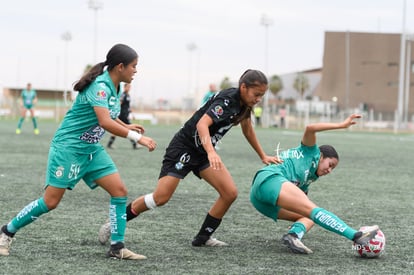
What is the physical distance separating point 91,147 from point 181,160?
0.91 metres

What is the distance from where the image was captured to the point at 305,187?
690 cm

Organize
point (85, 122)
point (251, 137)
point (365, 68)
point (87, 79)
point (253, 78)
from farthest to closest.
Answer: point (365, 68)
point (251, 137)
point (253, 78)
point (85, 122)
point (87, 79)

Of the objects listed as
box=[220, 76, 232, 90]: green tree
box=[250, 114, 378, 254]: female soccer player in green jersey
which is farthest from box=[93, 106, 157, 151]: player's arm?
box=[220, 76, 232, 90]: green tree

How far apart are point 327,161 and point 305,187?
0.43 m

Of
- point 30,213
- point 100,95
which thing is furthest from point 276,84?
point 100,95

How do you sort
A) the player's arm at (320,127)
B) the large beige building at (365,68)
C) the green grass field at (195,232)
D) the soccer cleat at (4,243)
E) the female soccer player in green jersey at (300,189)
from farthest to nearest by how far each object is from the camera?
the large beige building at (365,68) → the player's arm at (320,127) → the female soccer player in green jersey at (300,189) → the soccer cleat at (4,243) → the green grass field at (195,232)

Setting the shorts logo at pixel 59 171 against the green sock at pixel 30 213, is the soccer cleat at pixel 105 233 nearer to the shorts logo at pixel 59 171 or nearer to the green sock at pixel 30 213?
the green sock at pixel 30 213

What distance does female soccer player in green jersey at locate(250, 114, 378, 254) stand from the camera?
609 cm

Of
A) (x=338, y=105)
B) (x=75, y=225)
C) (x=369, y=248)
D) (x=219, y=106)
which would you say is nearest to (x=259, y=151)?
(x=219, y=106)

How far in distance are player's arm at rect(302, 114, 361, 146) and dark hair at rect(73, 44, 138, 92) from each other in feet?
5.63

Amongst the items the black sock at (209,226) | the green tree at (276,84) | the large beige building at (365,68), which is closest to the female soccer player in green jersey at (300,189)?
the black sock at (209,226)

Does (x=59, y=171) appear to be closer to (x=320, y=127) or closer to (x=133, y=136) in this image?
(x=133, y=136)

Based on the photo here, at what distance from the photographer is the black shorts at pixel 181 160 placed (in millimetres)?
6488

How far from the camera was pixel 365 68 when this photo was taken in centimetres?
8844
